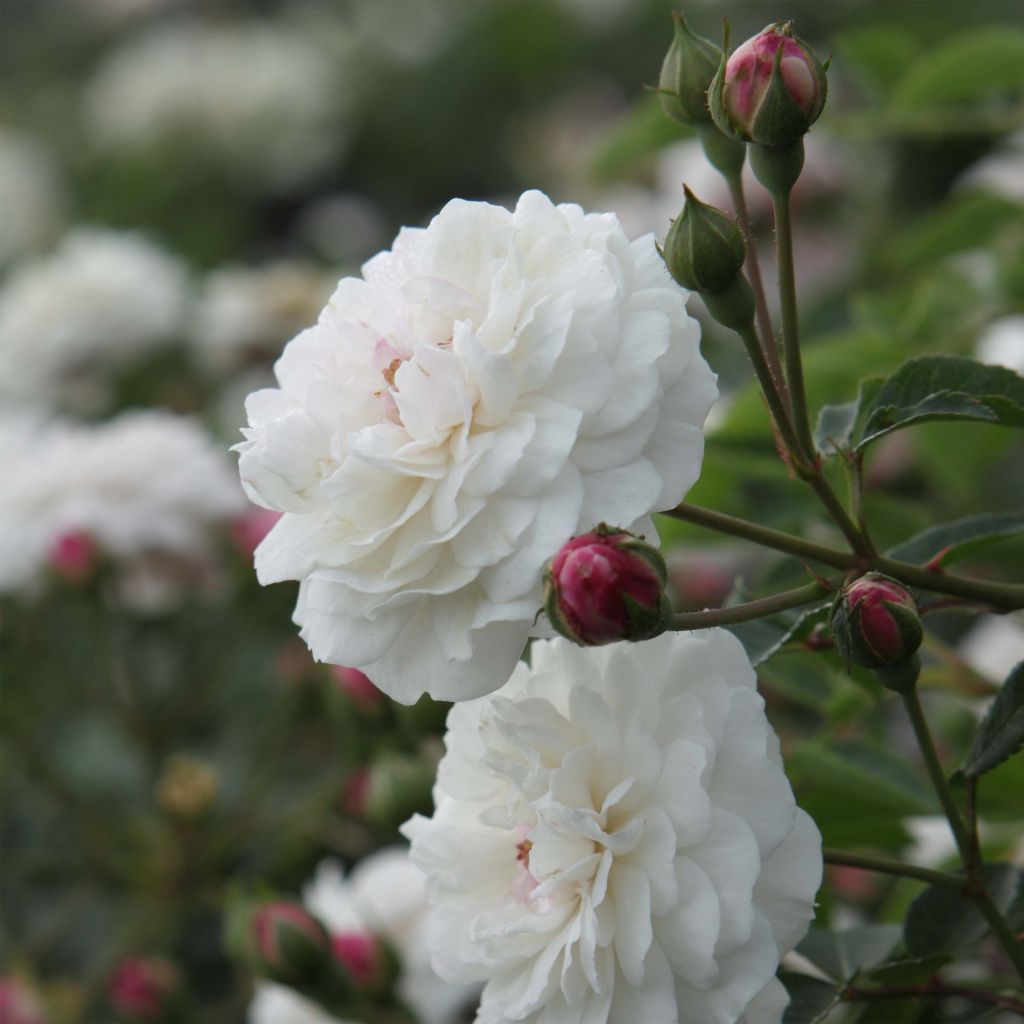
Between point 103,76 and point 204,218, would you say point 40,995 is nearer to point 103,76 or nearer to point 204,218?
point 204,218

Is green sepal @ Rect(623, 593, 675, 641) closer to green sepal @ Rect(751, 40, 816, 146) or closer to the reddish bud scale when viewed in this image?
green sepal @ Rect(751, 40, 816, 146)

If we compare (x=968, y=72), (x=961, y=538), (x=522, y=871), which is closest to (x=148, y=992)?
(x=522, y=871)

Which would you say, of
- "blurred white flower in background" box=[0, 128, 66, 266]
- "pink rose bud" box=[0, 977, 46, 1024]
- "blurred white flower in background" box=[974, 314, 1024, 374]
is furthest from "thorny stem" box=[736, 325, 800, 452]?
"blurred white flower in background" box=[0, 128, 66, 266]

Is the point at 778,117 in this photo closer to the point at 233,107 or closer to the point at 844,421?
the point at 844,421

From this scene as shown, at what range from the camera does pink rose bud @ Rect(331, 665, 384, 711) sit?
2.25 feet

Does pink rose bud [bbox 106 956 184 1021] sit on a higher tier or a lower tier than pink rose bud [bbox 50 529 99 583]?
lower

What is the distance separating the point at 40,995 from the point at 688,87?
27.4 inches

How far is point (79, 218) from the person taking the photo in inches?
76.7

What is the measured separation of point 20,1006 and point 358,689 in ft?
1.08

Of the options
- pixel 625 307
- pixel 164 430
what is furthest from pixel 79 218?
pixel 625 307

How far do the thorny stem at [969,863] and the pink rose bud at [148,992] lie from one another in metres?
0.49

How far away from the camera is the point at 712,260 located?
363mm

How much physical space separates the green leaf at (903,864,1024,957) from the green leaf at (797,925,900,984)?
0.10 feet

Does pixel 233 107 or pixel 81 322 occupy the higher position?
pixel 81 322
